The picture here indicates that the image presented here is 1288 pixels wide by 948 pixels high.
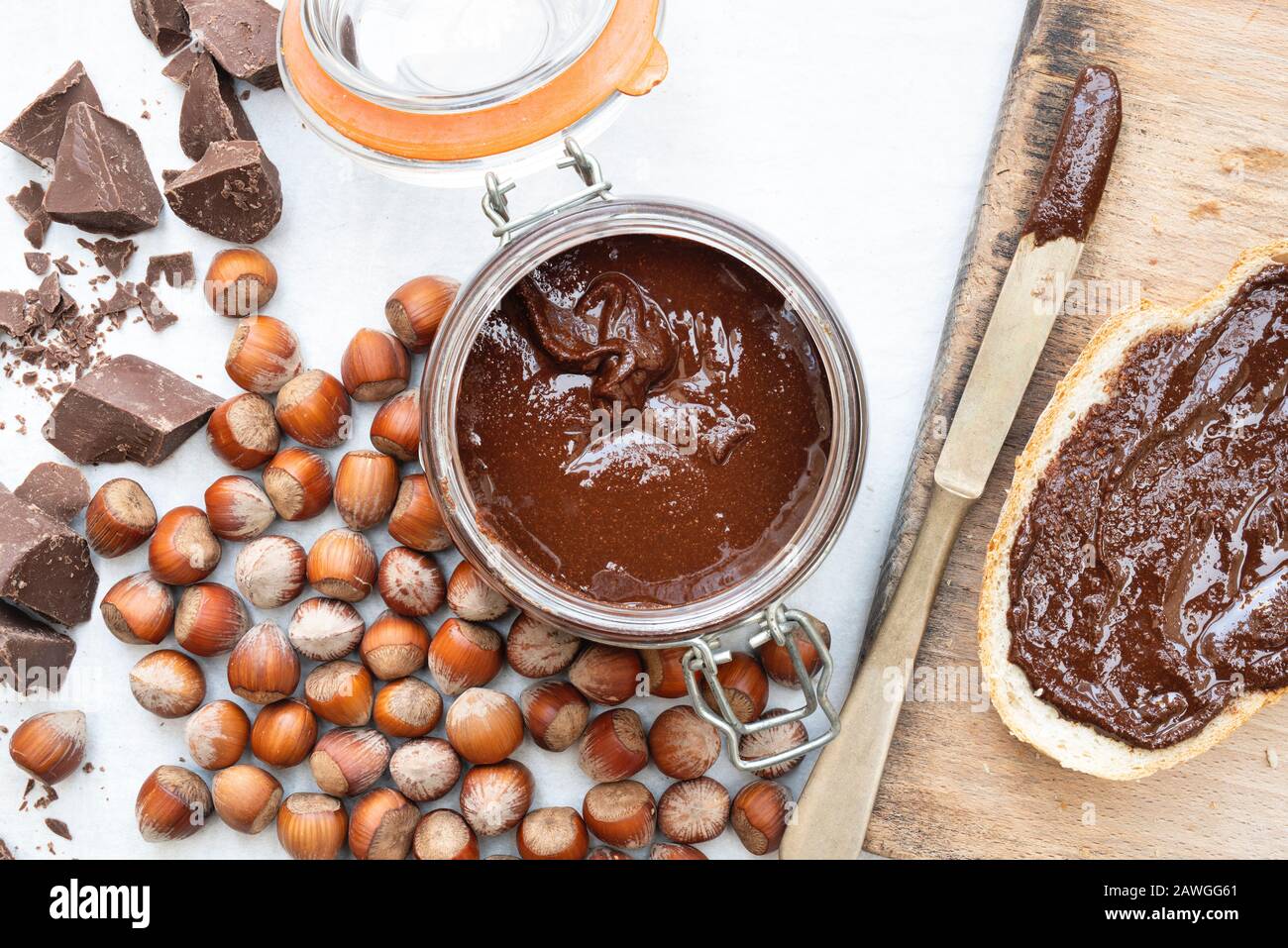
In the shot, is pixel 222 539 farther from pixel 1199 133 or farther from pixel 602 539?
pixel 1199 133

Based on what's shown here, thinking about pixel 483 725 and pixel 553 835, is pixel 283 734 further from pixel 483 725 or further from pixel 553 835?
pixel 553 835

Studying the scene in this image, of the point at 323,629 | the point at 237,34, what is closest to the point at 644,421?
the point at 323,629

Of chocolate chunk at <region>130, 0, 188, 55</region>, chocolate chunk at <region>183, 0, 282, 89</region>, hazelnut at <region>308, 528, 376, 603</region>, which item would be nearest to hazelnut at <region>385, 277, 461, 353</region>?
hazelnut at <region>308, 528, 376, 603</region>

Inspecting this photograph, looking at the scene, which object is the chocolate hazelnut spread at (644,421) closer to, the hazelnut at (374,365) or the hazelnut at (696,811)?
the hazelnut at (374,365)

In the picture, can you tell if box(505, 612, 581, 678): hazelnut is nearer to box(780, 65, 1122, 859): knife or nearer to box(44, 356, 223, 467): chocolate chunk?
box(780, 65, 1122, 859): knife

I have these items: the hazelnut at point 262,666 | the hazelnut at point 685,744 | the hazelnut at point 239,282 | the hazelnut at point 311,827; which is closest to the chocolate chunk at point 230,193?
the hazelnut at point 239,282

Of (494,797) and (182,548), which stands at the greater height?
(182,548)
